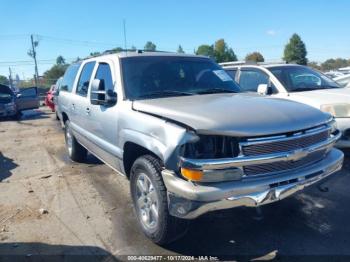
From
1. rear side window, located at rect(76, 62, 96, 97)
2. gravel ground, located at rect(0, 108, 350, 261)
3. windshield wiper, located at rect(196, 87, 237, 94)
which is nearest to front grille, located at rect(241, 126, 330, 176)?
gravel ground, located at rect(0, 108, 350, 261)

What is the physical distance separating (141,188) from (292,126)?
1.65m

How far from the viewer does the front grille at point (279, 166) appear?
333 cm

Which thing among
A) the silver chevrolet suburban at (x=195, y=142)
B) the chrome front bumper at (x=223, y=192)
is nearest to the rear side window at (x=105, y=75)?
the silver chevrolet suburban at (x=195, y=142)

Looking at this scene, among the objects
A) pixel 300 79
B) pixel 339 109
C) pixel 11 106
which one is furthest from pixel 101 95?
pixel 11 106

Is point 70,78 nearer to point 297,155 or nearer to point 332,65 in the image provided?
point 297,155

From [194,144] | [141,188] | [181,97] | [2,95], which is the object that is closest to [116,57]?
[181,97]

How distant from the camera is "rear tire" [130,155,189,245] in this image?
3522 mm

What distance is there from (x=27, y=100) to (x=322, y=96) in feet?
45.5

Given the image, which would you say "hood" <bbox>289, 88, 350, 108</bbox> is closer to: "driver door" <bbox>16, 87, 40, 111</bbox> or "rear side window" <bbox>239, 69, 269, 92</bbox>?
"rear side window" <bbox>239, 69, 269, 92</bbox>

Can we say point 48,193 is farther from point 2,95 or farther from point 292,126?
point 2,95

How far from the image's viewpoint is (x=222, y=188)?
10.4 ft

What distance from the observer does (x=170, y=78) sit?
4805 millimetres

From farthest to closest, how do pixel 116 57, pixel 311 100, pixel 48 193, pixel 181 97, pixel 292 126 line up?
pixel 311 100, pixel 48 193, pixel 116 57, pixel 181 97, pixel 292 126

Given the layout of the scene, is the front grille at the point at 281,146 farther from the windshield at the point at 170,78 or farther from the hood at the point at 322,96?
the hood at the point at 322,96
